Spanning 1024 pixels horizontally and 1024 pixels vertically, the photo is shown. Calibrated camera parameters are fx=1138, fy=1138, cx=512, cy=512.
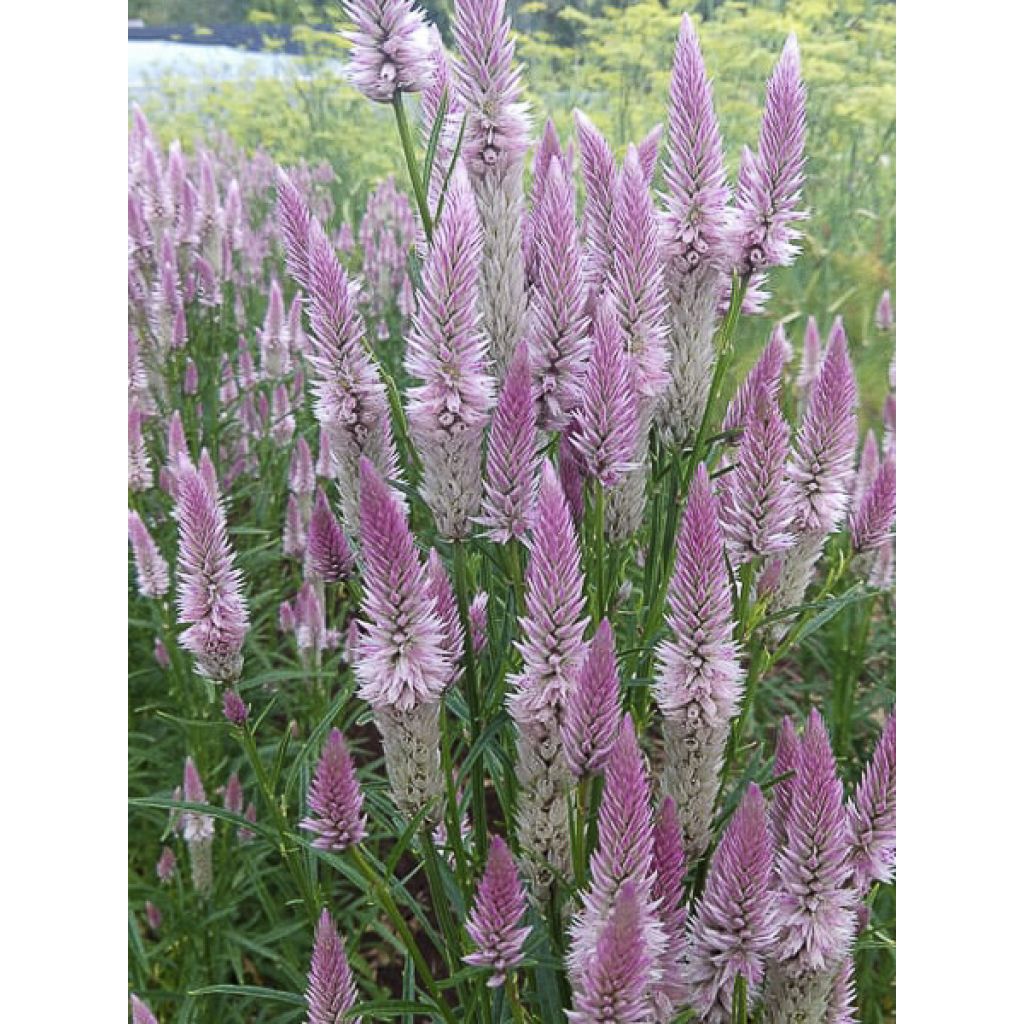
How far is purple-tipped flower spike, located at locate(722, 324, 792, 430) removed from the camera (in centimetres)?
118

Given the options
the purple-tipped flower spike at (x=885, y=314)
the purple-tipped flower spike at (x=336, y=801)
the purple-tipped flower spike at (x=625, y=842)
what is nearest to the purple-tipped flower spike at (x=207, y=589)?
the purple-tipped flower spike at (x=336, y=801)

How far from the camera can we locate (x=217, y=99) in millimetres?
1927

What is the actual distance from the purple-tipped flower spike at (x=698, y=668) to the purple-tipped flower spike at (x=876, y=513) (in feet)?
1.16

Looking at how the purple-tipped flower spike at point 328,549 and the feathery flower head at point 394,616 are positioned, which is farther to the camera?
the purple-tipped flower spike at point 328,549

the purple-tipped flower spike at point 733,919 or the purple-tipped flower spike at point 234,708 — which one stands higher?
the purple-tipped flower spike at point 234,708

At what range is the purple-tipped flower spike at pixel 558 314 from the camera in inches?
38.1

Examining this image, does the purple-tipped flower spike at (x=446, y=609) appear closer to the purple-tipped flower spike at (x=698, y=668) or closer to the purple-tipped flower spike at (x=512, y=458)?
the purple-tipped flower spike at (x=512, y=458)

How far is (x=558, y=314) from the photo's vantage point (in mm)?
Answer: 988

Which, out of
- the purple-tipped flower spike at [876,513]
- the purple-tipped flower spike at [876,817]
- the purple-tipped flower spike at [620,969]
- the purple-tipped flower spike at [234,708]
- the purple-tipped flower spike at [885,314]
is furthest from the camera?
the purple-tipped flower spike at [885,314]

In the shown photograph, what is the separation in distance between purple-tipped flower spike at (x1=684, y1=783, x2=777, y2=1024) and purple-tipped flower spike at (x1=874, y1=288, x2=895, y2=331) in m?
1.03

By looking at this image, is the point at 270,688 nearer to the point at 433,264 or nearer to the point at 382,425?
the point at 382,425

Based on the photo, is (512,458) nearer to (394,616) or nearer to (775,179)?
(394,616)
